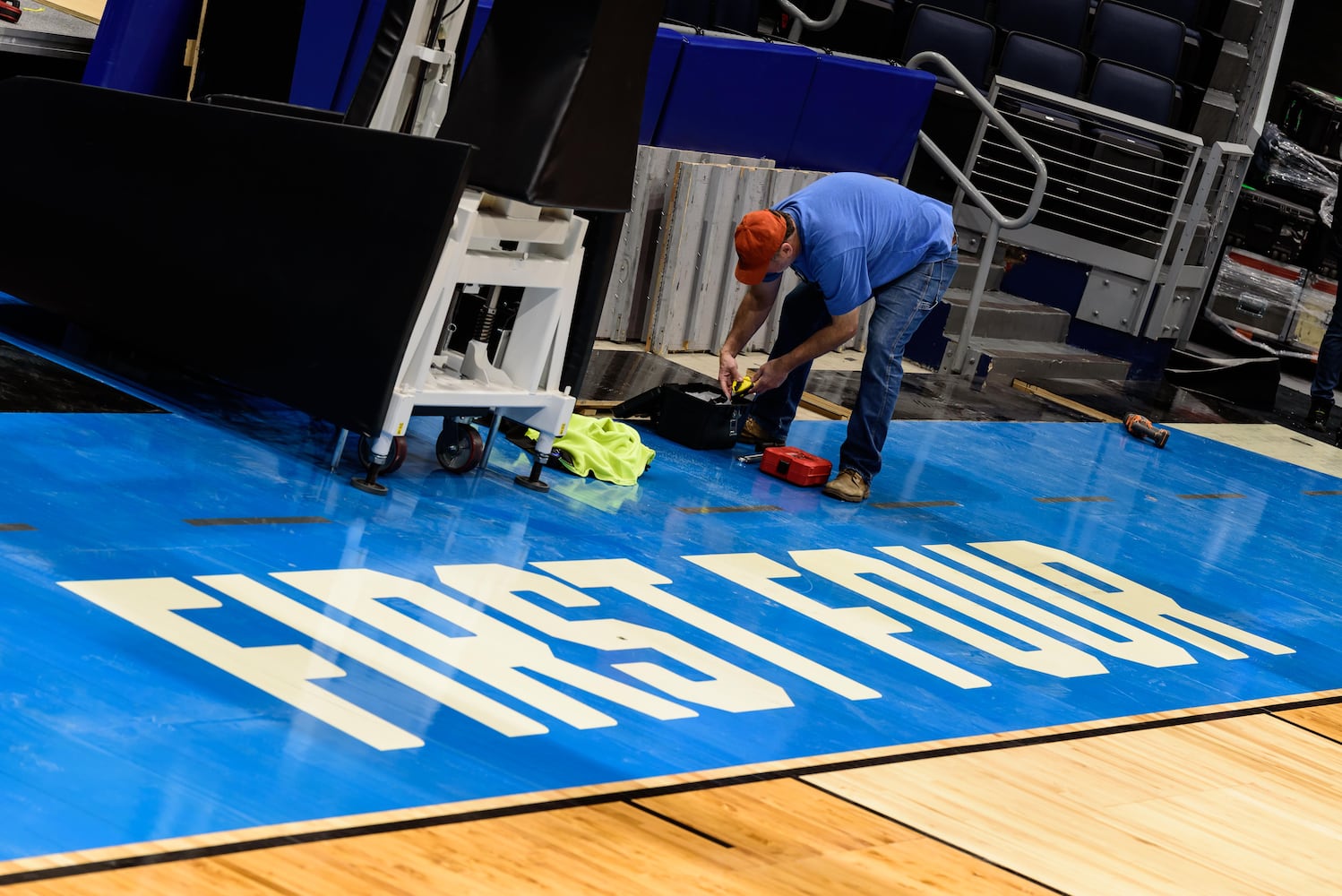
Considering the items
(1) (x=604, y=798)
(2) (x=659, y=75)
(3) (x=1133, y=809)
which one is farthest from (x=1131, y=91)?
(1) (x=604, y=798)

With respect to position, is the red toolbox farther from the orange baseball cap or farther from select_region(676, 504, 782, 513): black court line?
the orange baseball cap

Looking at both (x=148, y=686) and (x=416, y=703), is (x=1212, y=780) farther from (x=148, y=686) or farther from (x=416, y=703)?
(x=148, y=686)

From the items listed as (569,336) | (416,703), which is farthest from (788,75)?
(416,703)

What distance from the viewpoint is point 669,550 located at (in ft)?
19.3

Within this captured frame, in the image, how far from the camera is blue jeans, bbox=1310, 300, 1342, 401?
39.7ft

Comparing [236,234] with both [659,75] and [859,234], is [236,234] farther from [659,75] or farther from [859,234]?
[659,75]

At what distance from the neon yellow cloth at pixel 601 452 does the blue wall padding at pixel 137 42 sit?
2.33 meters

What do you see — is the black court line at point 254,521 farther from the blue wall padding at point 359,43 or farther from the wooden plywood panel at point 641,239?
the wooden plywood panel at point 641,239

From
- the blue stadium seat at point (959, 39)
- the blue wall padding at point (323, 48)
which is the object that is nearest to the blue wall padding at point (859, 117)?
the blue stadium seat at point (959, 39)

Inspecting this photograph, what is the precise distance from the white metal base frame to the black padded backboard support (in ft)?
0.54

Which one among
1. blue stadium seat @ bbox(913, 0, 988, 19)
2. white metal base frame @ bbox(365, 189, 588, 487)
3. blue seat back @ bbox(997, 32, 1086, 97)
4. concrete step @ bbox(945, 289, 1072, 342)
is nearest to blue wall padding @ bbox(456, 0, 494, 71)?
white metal base frame @ bbox(365, 189, 588, 487)

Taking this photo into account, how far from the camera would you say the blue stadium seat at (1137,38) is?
13.7 metres

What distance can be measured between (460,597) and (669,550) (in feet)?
3.99

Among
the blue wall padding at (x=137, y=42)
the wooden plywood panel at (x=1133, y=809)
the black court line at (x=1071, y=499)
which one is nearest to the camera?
the wooden plywood panel at (x=1133, y=809)
